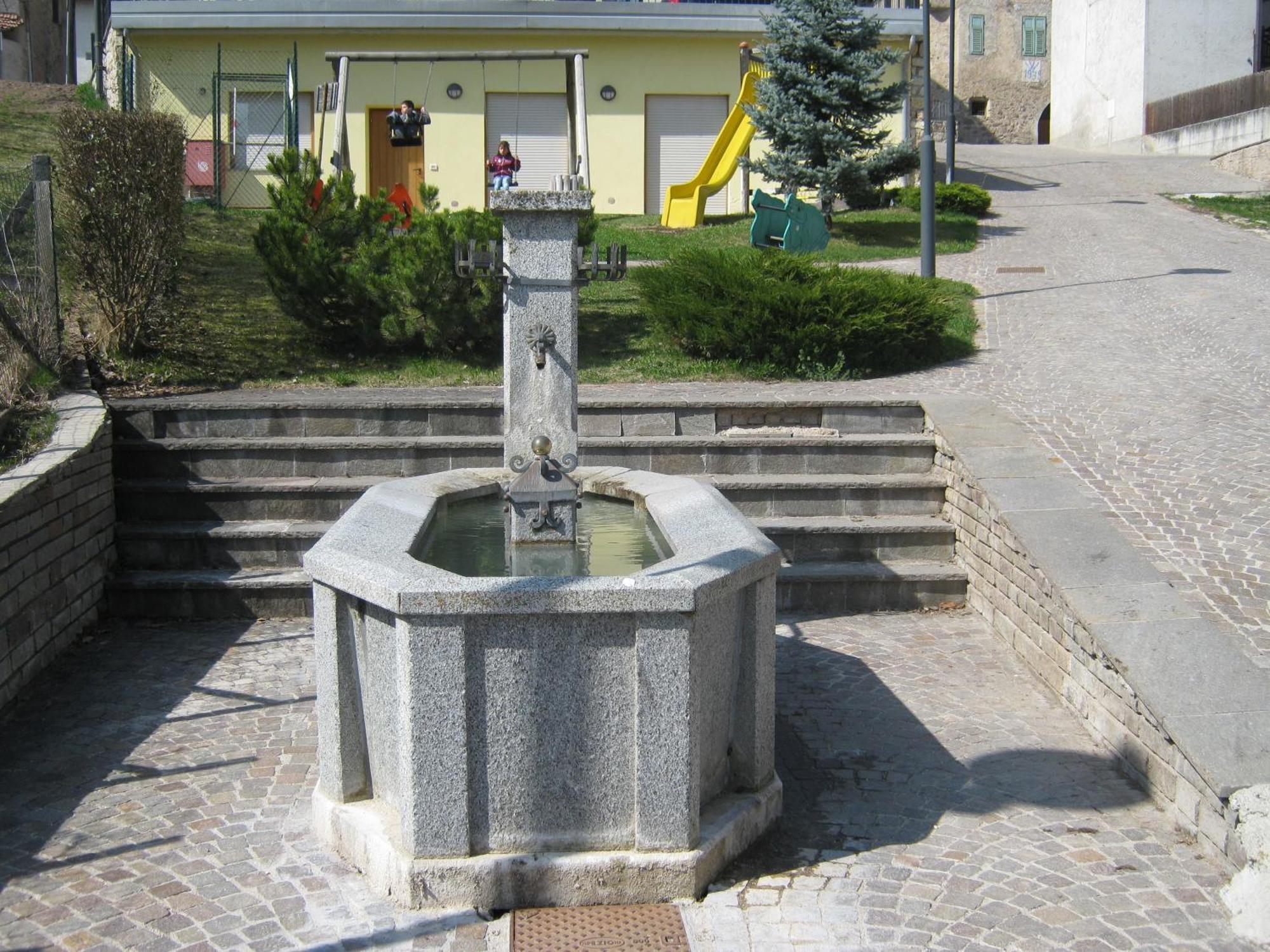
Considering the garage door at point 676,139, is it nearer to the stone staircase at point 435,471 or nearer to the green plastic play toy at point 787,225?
the green plastic play toy at point 787,225

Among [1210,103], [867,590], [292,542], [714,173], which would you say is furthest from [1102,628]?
[1210,103]

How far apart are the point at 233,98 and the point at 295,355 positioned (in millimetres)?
11172

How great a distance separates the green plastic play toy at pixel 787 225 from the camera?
14.5 meters

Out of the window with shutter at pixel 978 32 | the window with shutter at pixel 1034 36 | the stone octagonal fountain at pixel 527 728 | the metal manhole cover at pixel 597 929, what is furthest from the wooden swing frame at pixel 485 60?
the window with shutter at pixel 1034 36

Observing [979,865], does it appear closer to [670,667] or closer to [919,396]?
[670,667]

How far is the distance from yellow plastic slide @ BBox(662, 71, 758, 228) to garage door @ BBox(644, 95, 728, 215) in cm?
192

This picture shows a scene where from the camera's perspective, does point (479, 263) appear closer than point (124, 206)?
Yes

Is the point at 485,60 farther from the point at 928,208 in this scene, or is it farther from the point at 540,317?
the point at 540,317

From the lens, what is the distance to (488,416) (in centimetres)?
923

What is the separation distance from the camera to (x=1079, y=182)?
2402cm

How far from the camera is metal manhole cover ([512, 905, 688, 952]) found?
414 cm

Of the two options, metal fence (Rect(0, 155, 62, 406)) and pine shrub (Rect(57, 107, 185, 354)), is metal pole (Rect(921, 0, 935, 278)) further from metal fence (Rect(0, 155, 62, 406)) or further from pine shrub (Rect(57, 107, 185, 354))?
metal fence (Rect(0, 155, 62, 406))

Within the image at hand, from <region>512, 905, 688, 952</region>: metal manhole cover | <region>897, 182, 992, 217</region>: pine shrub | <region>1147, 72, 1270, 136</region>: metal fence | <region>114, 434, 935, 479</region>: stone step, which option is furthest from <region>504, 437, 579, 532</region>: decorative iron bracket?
<region>1147, 72, 1270, 136</region>: metal fence

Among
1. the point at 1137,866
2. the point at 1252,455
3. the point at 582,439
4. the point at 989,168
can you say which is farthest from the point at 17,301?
the point at 989,168
